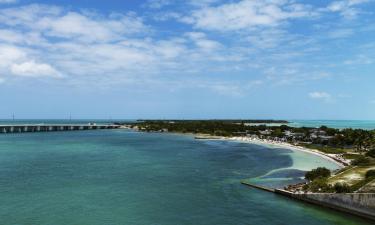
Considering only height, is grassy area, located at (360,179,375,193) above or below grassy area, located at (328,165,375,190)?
above

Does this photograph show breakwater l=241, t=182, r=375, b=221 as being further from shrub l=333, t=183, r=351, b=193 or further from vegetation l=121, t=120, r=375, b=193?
vegetation l=121, t=120, r=375, b=193

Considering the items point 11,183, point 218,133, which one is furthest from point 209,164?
point 218,133

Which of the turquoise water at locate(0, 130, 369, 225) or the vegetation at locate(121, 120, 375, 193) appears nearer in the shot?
the turquoise water at locate(0, 130, 369, 225)

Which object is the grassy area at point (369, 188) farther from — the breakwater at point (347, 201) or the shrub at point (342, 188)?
the shrub at point (342, 188)

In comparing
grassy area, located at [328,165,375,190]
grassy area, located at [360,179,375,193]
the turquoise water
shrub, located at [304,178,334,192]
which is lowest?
the turquoise water

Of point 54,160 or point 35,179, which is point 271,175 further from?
point 54,160

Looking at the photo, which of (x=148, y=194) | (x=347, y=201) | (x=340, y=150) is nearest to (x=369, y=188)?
(x=347, y=201)

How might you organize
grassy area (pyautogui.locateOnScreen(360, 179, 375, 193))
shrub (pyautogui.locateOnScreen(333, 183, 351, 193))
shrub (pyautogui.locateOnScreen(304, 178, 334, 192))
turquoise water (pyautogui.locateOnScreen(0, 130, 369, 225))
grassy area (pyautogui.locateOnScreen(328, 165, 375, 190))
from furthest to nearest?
1. grassy area (pyautogui.locateOnScreen(328, 165, 375, 190))
2. shrub (pyautogui.locateOnScreen(304, 178, 334, 192))
3. shrub (pyautogui.locateOnScreen(333, 183, 351, 193))
4. grassy area (pyautogui.locateOnScreen(360, 179, 375, 193))
5. turquoise water (pyautogui.locateOnScreen(0, 130, 369, 225))

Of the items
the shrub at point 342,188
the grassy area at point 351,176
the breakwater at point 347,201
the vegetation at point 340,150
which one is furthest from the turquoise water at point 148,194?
the grassy area at point 351,176

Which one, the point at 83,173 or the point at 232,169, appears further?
the point at 232,169

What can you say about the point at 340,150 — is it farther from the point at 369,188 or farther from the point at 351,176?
the point at 369,188

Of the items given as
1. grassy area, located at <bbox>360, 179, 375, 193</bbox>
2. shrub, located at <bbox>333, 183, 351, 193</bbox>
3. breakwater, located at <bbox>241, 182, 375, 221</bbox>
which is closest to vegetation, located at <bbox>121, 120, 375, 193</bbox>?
shrub, located at <bbox>333, 183, 351, 193</bbox>
